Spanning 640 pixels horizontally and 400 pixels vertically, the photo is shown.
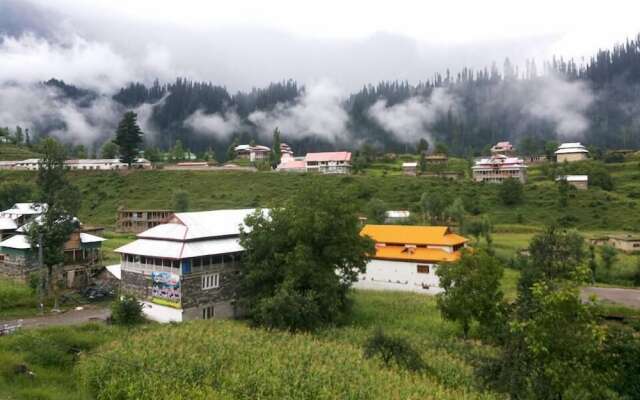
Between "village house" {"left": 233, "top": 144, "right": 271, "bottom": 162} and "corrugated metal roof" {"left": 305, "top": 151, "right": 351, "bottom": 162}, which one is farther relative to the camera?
"village house" {"left": 233, "top": 144, "right": 271, "bottom": 162}

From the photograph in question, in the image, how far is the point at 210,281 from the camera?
91.2 ft

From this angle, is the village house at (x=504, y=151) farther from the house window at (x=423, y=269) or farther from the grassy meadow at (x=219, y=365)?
the grassy meadow at (x=219, y=365)

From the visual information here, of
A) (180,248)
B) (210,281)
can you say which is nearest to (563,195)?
(210,281)

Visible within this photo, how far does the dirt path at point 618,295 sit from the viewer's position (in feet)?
99.9

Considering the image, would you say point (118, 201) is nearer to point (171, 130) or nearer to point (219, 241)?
point (219, 241)

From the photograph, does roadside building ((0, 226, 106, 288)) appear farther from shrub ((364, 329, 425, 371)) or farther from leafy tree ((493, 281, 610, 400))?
leafy tree ((493, 281, 610, 400))

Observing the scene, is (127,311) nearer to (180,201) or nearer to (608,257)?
(180,201)

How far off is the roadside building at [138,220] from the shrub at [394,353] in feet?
144

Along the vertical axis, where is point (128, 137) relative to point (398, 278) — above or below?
above

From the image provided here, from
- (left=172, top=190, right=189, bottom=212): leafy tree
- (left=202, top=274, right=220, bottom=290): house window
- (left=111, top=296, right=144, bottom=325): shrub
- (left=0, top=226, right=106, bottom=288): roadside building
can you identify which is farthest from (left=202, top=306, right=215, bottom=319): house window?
(left=172, top=190, right=189, bottom=212): leafy tree

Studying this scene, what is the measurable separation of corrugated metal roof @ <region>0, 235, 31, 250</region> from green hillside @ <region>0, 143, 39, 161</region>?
2967 inches

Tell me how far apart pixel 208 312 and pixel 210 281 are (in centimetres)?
187

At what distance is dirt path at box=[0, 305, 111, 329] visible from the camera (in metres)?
24.6

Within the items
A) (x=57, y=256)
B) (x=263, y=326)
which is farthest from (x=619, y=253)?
(x=57, y=256)
